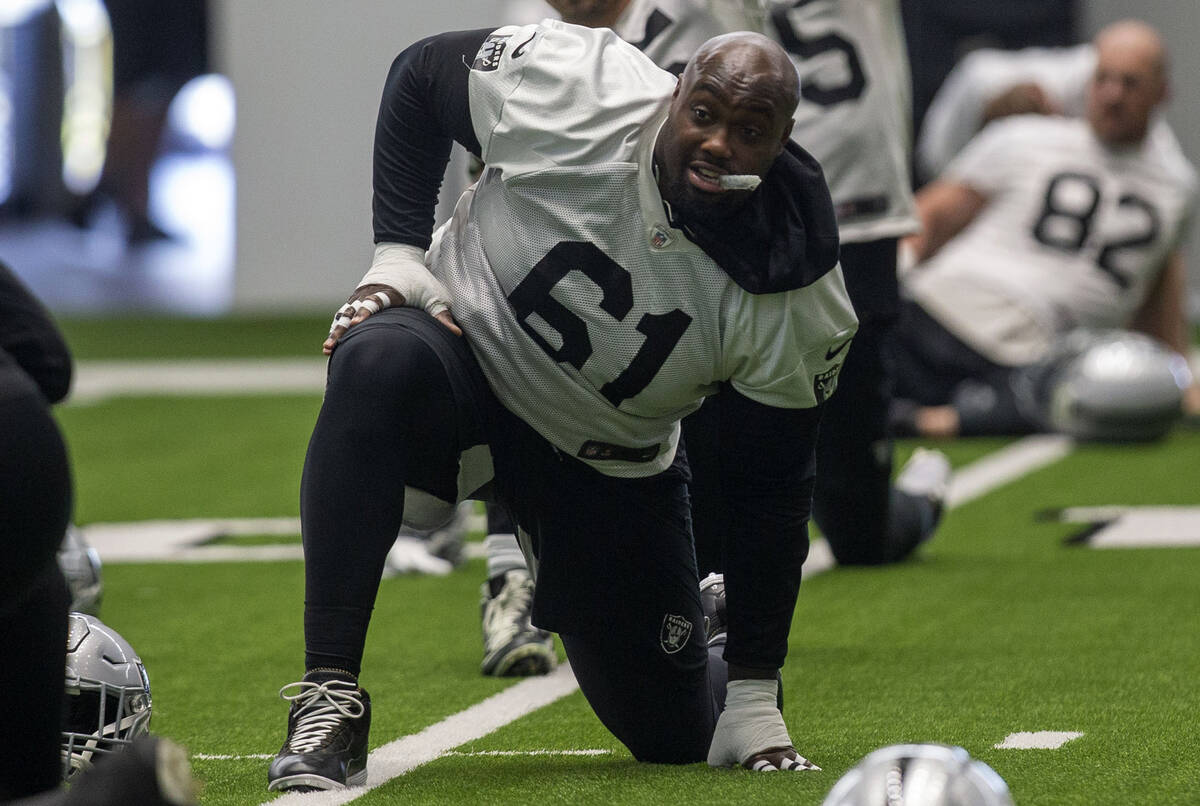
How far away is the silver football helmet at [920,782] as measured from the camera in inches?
76.9

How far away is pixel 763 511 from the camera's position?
8.69ft

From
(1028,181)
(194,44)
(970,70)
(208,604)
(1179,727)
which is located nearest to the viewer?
(1179,727)

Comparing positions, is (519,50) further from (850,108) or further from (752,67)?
(850,108)

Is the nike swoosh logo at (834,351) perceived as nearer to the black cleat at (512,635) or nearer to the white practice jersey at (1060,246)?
the black cleat at (512,635)

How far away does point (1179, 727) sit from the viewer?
3.00 m

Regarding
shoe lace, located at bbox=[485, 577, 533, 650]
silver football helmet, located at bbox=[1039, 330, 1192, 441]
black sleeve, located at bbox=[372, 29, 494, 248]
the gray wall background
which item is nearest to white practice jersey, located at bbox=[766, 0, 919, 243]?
shoe lace, located at bbox=[485, 577, 533, 650]

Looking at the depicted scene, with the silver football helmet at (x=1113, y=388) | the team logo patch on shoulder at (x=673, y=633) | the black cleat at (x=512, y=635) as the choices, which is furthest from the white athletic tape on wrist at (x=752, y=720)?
the silver football helmet at (x=1113, y=388)

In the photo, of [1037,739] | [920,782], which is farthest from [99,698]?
[1037,739]

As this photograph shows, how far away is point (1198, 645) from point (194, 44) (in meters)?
18.9

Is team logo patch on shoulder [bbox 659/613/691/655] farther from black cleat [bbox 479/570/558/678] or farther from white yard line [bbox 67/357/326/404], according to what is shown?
white yard line [bbox 67/357/326/404]

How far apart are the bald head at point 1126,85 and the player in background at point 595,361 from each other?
4735 mm

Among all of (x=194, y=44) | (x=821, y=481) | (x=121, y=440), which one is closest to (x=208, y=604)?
(x=821, y=481)

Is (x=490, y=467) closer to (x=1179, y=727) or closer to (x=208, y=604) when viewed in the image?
(x=1179, y=727)

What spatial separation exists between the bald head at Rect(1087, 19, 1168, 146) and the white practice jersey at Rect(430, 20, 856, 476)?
471 cm
